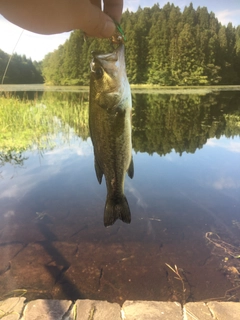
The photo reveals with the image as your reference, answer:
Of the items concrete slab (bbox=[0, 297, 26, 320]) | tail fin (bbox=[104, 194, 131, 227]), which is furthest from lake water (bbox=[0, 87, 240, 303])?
tail fin (bbox=[104, 194, 131, 227])

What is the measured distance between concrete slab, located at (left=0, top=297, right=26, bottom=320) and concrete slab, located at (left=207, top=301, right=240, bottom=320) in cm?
211

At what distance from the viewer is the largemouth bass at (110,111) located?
174 centimetres

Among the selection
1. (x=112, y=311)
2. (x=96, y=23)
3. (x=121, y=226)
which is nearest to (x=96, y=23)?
(x=96, y=23)

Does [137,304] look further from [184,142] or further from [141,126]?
[141,126]

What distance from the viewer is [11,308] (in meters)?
3.44

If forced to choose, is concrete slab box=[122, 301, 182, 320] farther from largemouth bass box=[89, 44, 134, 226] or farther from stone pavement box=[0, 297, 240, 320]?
largemouth bass box=[89, 44, 134, 226]

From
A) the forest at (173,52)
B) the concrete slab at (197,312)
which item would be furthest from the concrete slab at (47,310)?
the forest at (173,52)

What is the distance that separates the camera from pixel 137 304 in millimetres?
3537

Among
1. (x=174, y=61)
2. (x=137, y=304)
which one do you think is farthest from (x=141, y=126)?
(x=174, y=61)

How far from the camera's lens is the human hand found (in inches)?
53.0

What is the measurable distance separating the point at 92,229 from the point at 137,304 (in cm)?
235

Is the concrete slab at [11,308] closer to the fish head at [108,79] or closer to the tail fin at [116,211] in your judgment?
the tail fin at [116,211]

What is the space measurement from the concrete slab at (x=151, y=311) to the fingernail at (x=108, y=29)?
2896 mm

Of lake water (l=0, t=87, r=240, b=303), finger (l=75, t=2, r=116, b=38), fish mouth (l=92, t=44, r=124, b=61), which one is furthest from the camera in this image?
lake water (l=0, t=87, r=240, b=303)
